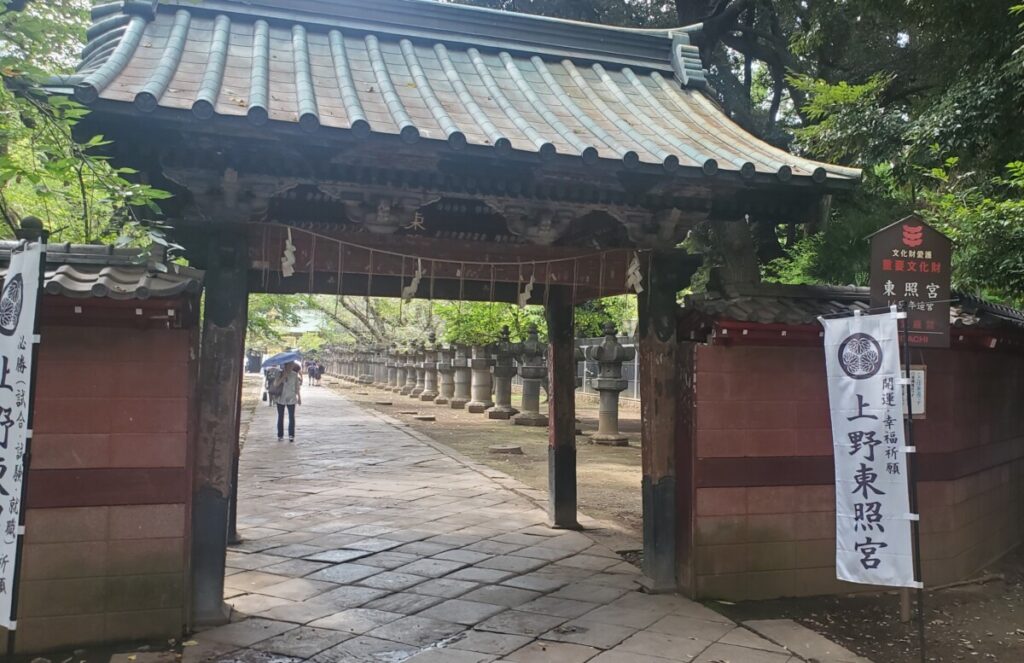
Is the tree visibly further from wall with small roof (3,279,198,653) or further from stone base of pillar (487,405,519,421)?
stone base of pillar (487,405,519,421)

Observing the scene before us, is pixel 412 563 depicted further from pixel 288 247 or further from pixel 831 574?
pixel 831 574

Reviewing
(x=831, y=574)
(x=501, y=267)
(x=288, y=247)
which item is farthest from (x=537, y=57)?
(x=831, y=574)

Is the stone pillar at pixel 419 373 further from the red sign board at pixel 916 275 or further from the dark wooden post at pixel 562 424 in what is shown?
the red sign board at pixel 916 275

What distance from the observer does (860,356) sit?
4.88 meters

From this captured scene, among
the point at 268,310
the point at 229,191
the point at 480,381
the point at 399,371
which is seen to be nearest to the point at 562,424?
the point at 229,191

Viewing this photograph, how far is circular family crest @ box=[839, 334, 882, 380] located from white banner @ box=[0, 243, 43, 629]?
4.77 metres

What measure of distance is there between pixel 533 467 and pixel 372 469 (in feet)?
9.61

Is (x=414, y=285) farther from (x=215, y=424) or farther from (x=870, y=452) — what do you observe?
(x=870, y=452)

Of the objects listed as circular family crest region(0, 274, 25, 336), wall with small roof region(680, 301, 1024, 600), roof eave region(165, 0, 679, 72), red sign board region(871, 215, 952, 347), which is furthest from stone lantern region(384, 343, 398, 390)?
circular family crest region(0, 274, 25, 336)

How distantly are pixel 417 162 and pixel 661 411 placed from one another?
2.86m

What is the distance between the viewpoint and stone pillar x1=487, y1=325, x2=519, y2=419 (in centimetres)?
2322

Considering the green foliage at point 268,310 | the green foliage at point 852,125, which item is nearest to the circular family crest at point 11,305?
the green foliage at point 852,125

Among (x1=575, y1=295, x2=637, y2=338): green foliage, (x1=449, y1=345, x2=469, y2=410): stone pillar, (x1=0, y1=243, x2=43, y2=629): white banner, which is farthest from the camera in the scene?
(x1=449, y1=345, x2=469, y2=410): stone pillar

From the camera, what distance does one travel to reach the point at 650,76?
7.36 meters
